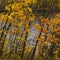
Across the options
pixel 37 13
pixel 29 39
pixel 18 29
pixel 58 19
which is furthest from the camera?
pixel 37 13

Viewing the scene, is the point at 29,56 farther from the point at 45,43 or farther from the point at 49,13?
the point at 49,13

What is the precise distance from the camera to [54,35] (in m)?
26.0

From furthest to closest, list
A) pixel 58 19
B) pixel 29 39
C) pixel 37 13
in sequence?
pixel 37 13 → pixel 29 39 → pixel 58 19

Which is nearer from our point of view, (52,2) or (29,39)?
(52,2)

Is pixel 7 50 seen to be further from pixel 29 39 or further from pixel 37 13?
pixel 37 13

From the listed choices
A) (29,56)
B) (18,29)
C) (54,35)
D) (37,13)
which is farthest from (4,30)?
(37,13)

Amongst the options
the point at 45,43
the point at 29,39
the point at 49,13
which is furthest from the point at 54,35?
the point at 29,39

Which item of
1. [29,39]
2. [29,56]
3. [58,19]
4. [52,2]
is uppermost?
[52,2]

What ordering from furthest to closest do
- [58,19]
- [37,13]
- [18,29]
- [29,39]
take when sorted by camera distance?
[37,13] < [29,39] < [18,29] < [58,19]

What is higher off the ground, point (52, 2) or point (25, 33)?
point (52, 2)

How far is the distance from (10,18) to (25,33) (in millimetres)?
2544

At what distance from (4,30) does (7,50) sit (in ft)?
7.74

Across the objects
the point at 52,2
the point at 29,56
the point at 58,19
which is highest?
the point at 52,2

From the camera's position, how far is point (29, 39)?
30922mm
